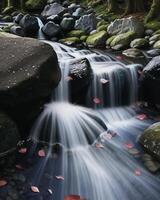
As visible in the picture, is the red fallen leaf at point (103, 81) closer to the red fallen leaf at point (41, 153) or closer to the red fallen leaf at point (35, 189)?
the red fallen leaf at point (41, 153)

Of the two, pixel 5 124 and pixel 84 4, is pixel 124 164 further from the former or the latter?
pixel 84 4

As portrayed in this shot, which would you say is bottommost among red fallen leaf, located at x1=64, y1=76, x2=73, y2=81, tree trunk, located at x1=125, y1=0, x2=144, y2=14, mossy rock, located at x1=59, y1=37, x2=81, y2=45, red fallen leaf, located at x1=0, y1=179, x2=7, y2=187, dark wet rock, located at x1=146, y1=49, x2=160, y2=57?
red fallen leaf, located at x1=0, y1=179, x2=7, y2=187

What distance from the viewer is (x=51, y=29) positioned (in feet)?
43.7

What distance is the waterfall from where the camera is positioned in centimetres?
528

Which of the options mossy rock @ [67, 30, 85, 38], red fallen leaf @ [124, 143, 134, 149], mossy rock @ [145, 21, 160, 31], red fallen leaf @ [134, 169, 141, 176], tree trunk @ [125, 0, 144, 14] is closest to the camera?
red fallen leaf @ [134, 169, 141, 176]

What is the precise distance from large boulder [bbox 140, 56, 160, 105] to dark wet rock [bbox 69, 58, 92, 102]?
1.35 m

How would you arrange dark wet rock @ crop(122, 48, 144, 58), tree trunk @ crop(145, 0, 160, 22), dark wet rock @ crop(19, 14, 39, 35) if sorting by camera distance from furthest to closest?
dark wet rock @ crop(19, 14, 39, 35)
tree trunk @ crop(145, 0, 160, 22)
dark wet rock @ crop(122, 48, 144, 58)

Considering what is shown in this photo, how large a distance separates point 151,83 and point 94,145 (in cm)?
248

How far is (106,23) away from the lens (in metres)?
13.6

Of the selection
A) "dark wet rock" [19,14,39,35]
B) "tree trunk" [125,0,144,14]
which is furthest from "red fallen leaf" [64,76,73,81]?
"tree trunk" [125,0,144,14]

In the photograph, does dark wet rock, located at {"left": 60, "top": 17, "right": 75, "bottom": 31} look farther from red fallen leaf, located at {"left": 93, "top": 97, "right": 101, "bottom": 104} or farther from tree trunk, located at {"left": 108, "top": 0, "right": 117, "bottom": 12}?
red fallen leaf, located at {"left": 93, "top": 97, "right": 101, "bottom": 104}

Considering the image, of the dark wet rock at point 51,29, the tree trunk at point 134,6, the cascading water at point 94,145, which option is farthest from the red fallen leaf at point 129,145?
the tree trunk at point 134,6

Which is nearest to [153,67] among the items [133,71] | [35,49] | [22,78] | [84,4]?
[133,71]

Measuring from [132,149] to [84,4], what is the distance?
14.5m
